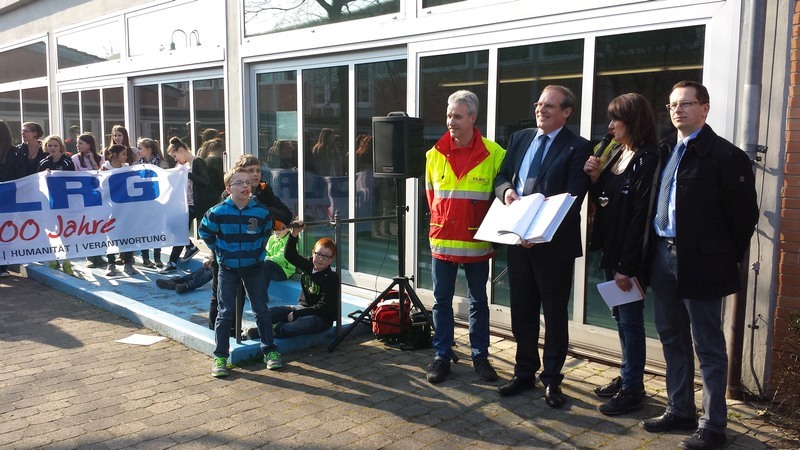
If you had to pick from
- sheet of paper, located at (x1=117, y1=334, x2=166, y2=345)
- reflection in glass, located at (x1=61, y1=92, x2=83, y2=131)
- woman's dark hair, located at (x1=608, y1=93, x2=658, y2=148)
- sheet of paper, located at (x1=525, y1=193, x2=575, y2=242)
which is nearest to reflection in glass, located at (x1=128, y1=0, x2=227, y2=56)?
reflection in glass, located at (x1=61, y1=92, x2=83, y2=131)

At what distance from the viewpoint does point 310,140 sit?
830 cm

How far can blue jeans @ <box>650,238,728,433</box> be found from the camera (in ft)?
12.9

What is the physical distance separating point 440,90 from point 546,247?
2601 millimetres

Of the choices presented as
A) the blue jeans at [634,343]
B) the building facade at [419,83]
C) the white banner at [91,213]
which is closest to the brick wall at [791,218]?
the building facade at [419,83]

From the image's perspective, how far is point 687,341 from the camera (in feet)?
13.6

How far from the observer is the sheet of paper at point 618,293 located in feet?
14.3

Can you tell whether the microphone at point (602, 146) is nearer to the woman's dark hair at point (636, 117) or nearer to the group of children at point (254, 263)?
the woman's dark hair at point (636, 117)

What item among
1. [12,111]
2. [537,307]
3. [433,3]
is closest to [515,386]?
[537,307]

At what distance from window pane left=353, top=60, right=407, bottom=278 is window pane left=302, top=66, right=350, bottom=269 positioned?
238 millimetres

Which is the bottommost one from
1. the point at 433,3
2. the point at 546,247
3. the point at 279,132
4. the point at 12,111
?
the point at 546,247

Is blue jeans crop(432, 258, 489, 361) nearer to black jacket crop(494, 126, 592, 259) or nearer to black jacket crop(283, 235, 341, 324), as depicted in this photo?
black jacket crop(494, 126, 592, 259)

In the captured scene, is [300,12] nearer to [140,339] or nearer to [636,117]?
[140,339]

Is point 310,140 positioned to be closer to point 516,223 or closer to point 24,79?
point 516,223

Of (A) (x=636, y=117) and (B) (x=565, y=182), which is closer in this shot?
(A) (x=636, y=117)
